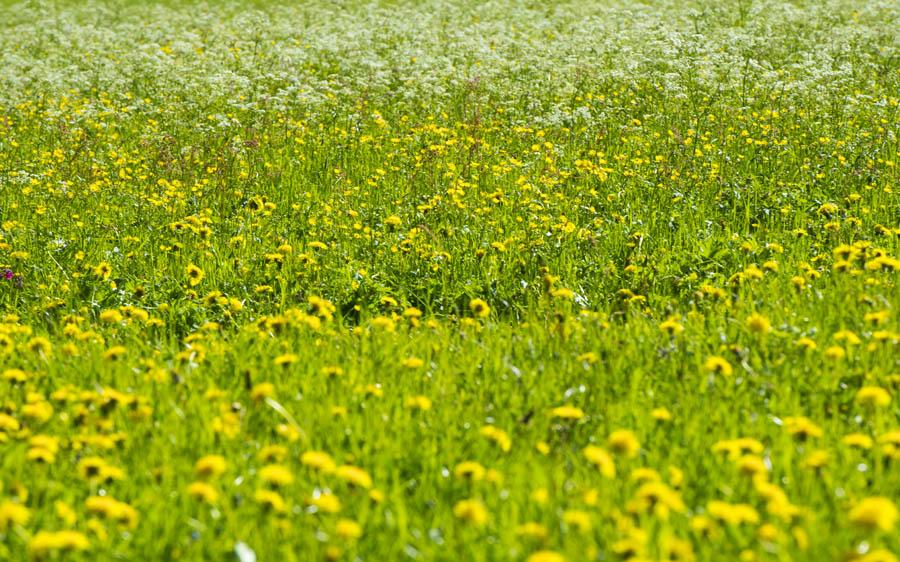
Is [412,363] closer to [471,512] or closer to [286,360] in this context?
[286,360]

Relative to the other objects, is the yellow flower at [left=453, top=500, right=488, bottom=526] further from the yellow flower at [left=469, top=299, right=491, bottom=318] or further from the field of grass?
the yellow flower at [left=469, top=299, right=491, bottom=318]

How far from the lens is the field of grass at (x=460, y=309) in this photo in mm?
2469

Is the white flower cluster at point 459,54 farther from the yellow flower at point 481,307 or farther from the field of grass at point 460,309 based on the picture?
the yellow flower at point 481,307

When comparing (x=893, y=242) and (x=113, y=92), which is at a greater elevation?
(x=893, y=242)

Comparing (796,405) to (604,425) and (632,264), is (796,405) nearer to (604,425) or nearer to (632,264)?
(604,425)

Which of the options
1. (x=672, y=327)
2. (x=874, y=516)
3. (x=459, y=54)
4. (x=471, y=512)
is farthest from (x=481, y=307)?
(x=459, y=54)

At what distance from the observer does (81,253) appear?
5328 millimetres

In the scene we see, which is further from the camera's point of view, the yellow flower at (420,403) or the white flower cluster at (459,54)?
the white flower cluster at (459,54)

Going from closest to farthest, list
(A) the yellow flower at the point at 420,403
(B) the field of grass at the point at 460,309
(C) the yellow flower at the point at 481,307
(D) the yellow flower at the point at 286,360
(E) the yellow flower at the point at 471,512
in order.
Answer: (E) the yellow flower at the point at 471,512, (B) the field of grass at the point at 460,309, (A) the yellow flower at the point at 420,403, (D) the yellow flower at the point at 286,360, (C) the yellow flower at the point at 481,307

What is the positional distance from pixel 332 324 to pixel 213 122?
459 cm

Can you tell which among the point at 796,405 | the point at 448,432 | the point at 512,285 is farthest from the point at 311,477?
the point at 512,285

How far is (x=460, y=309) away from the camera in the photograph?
4.99 metres

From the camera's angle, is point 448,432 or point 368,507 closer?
point 368,507

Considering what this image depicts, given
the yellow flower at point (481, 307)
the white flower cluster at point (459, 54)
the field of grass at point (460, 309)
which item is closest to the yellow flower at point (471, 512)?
the field of grass at point (460, 309)
